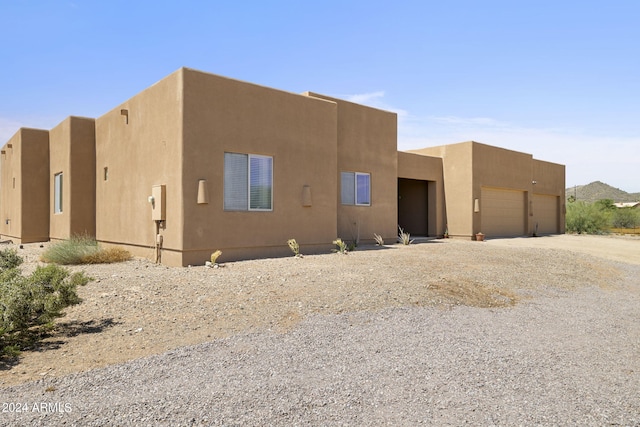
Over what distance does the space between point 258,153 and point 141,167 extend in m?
3.18

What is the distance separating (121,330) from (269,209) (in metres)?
6.24

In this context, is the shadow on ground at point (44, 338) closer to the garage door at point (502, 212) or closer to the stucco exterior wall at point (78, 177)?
the stucco exterior wall at point (78, 177)

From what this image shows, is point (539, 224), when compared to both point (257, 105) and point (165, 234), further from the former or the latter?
point (165, 234)

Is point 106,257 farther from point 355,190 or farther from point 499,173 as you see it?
point 499,173

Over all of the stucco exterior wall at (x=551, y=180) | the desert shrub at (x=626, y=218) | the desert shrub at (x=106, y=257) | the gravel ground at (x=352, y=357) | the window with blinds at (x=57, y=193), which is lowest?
the gravel ground at (x=352, y=357)

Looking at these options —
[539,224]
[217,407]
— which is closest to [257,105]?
[217,407]

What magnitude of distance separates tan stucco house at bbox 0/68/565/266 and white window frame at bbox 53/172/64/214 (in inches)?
1.6

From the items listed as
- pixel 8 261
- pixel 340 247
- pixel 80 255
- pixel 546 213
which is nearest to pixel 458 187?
pixel 546 213

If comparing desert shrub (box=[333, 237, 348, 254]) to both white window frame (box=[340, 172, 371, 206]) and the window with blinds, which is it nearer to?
white window frame (box=[340, 172, 371, 206])

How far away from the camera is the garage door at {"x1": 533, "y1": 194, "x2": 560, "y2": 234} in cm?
2533

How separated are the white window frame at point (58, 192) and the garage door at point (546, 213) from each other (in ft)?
73.7

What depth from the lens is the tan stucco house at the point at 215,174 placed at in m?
10.4

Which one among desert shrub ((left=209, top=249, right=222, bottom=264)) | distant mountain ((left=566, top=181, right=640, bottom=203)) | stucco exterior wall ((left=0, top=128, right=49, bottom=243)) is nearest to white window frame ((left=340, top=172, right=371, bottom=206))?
desert shrub ((left=209, top=249, right=222, bottom=264))

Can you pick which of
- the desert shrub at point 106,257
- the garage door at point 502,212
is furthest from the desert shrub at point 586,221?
the desert shrub at point 106,257
